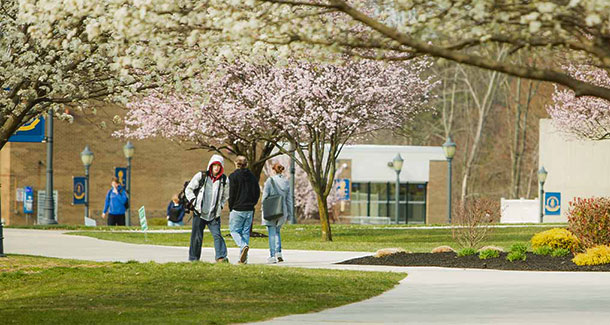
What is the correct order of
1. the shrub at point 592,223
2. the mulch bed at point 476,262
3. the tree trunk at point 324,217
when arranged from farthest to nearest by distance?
the tree trunk at point 324,217 < the shrub at point 592,223 < the mulch bed at point 476,262

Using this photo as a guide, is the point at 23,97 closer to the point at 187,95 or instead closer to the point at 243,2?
the point at 187,95

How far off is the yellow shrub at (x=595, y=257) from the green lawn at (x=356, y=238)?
6170mm

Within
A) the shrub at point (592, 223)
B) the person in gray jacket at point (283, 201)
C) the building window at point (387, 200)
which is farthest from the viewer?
the building window at point (387, 200)

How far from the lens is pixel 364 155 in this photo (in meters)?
63.8

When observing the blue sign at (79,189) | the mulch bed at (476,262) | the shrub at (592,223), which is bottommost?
the mulch bed at (476,262)

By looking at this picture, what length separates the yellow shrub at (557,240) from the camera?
1980cm

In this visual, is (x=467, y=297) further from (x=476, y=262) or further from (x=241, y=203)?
(x=241, y=203)

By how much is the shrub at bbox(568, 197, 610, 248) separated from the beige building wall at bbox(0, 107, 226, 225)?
1332 inches

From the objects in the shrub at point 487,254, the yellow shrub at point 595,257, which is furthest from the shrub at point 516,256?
the yellow shrub at point 595,257

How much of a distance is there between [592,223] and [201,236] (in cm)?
676

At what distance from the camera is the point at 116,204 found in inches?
1312

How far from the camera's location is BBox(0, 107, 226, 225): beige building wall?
52062mm

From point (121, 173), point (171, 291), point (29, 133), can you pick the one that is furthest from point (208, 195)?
point (121, 173)

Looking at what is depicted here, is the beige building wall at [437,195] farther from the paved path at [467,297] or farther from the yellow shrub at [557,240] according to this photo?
the yellow shrub at [557,240]
